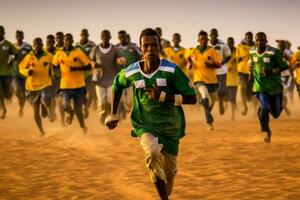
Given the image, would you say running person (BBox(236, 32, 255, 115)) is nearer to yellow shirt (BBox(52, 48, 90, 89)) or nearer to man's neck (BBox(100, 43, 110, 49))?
man's neck (BBox(100, 43, 110, 49))

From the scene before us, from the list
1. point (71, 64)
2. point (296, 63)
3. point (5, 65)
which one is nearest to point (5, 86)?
point (5, 65)

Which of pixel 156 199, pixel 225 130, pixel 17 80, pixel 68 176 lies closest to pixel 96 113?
pixel 17 80

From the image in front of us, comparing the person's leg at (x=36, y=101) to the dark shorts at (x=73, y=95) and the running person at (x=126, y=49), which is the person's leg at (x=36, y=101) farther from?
the running person at (x=126, y=49)

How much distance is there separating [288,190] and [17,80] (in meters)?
12.9

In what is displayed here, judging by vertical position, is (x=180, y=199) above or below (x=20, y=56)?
below

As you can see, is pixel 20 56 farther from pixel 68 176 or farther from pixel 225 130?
pixel 68 176

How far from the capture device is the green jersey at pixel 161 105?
6.04m

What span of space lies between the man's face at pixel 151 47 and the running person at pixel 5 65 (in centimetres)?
1172

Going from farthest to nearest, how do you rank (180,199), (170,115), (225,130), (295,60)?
1. (295,60)
2. (225,130)
3. (180,199)
4. (170,115)

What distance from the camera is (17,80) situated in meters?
18.8

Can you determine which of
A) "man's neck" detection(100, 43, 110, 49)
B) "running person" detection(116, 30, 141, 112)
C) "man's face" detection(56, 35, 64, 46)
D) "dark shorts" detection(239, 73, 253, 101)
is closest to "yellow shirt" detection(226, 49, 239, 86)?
"dark shorts" detection(239, 73, 253, 101)

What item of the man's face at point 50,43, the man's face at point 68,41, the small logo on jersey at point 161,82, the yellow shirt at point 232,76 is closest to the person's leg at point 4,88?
the man's face at point 50,43

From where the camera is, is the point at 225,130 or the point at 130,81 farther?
the point at 225,130

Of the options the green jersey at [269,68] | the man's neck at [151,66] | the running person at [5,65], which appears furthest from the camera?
the running person at [5,65]
